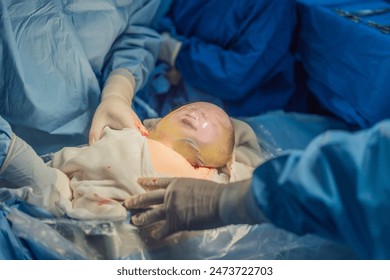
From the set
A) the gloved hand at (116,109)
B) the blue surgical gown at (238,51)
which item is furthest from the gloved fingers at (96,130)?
the blue surgical gown at (238,51)

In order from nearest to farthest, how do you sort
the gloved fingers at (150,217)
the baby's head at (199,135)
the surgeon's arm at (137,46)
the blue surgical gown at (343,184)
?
the blue surgical gown at (343,184), the gloved fingers at (150,217), the baby's head at (199,135), the surgeon's arm at (137,46)

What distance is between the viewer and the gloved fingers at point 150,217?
2.24 feet

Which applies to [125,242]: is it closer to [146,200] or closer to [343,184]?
[146,200]

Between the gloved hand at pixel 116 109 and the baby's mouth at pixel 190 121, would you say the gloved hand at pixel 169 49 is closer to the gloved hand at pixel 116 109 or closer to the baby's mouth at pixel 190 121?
the gloved hand at pixel 116 109

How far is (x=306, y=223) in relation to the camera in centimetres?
57

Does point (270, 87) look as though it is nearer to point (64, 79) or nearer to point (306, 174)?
point (64, 79)

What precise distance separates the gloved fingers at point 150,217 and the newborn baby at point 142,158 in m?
0.02

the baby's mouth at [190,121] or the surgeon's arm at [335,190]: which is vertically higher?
the surgeon's arm at [335,190]

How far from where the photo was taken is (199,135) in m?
0.79

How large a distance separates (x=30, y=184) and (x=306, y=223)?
0.36m

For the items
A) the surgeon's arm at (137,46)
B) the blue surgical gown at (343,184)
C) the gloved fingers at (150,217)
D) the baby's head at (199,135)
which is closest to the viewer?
the blue surgical gown at (343,184)

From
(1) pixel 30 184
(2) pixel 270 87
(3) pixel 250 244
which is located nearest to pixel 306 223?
(3) pixel 250 244

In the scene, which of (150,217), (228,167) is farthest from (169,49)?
(150,217)

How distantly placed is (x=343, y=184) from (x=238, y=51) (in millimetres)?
585
